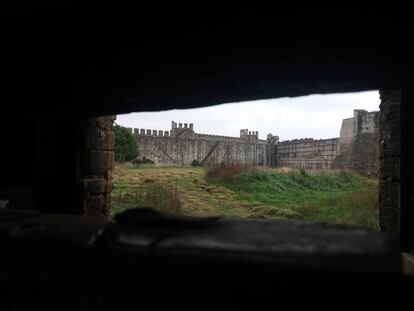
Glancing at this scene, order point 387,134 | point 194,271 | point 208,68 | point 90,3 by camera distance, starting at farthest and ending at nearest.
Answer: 1. point 387,134
2. point 208,68
3. point 90,3
4. point 194,271

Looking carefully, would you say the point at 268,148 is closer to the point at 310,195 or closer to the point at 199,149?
the point at 199,149

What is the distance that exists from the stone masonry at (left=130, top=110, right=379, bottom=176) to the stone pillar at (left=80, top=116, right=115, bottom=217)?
17.5 metres

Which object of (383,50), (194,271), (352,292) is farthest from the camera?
(383,50)

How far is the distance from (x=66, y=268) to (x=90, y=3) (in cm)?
125

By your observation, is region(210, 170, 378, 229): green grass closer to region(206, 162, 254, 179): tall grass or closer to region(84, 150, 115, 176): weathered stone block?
region(206, 162, 254, 179): tall grass

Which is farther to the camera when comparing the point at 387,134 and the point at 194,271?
the point at 387,134

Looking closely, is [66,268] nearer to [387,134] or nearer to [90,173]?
[90,173]

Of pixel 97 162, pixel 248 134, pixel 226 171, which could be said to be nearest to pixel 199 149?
pixel 248 134

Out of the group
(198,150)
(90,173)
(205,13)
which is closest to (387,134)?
(205,13)

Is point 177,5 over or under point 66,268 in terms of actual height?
over

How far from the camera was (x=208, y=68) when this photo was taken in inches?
69.9

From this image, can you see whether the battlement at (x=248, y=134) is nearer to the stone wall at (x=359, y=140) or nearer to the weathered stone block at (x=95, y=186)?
the stone wall at (x=359, y=140)

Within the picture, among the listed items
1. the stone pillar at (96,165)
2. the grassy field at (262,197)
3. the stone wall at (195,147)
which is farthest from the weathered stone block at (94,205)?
the stone wall at (195,147)

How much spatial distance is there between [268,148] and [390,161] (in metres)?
32.6
